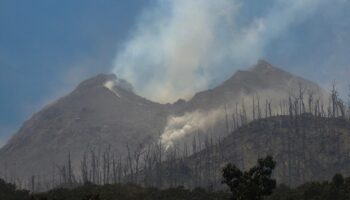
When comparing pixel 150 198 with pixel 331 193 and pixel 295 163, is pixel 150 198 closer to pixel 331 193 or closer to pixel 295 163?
pixel 331 193

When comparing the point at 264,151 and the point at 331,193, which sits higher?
the point at 264,151

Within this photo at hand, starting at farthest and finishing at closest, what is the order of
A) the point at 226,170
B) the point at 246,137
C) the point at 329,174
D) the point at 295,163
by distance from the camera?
the point at 246,137
the point at 295,163
the point at 329,174
the point at 226,170

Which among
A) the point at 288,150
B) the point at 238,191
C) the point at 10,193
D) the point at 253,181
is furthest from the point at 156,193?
the point at 288,150

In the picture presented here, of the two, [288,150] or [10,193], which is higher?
[288,150]

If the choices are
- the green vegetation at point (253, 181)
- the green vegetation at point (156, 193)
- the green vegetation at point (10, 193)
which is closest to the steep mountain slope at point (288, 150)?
the green vegetation at point (156, 193)

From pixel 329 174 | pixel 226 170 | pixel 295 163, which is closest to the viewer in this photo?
pixel 226 170

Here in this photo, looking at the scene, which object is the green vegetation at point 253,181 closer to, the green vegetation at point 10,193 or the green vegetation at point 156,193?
the green vegetation at point 156,193

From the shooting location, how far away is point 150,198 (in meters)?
70.4

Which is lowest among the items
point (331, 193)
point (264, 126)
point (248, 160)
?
point (331, 193)

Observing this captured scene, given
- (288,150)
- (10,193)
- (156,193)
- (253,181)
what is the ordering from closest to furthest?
(253,181)
(10,193)
(156,193)
(288,150)

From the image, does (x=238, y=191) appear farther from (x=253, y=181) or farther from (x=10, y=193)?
(x=10, y=193)

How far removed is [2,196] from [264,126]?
9402 cm

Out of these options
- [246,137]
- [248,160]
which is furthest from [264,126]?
[248,160]

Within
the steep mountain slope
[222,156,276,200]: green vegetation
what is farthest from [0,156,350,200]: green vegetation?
the steep mountain slope
